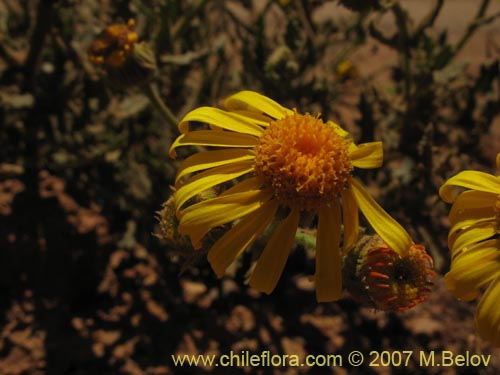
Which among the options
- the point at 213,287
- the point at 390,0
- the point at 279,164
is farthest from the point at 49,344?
the point at 390,0

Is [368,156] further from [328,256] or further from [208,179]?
[208,179]

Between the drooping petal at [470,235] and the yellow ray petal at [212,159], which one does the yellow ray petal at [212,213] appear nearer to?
the yellow ray petal at [212,159]

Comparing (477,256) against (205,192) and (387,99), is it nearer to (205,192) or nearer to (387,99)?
(205,192)

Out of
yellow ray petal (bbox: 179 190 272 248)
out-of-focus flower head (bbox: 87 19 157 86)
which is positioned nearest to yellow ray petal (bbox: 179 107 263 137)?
yellow ray petal (bbox: 179 190 272 248)

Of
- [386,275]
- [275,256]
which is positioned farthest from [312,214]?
[386,275]

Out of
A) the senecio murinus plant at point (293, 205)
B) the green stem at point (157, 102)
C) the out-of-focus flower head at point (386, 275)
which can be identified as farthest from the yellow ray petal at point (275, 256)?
the green stem at point (157, 102)

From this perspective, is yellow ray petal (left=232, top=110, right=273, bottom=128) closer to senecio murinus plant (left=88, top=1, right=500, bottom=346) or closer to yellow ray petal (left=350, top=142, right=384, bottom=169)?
senecio murinus plant (left=88, top=1, right=500, bottom=346)

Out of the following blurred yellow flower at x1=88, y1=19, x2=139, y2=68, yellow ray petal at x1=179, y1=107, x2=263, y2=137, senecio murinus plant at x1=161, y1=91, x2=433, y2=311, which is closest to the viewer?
senecio murinus plant at x1=161, y1=91, x2=433, y2=311
